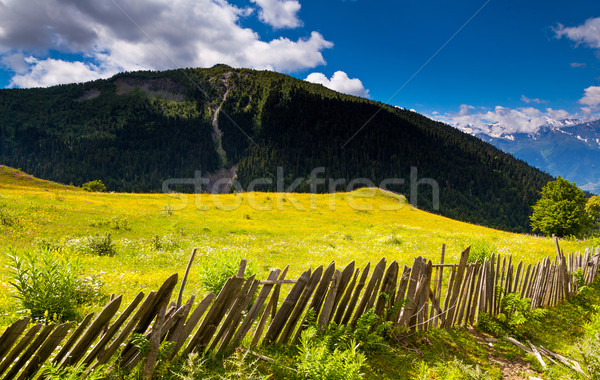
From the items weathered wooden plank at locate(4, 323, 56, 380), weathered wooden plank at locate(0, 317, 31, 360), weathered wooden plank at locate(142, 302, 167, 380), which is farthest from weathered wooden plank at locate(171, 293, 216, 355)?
weathered wooden plank at locate(0, 317, 31, 360)

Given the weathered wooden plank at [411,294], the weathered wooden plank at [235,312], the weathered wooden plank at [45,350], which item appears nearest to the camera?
the weathered wooden plank at [45,350]

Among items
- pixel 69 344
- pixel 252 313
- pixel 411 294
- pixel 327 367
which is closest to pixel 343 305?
pixel 327 367

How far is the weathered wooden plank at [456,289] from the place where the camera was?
7391 mm

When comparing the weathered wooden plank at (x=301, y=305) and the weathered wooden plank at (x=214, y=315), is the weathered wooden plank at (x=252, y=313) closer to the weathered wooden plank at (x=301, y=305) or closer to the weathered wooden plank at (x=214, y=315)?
the weathered wooden plank at (x=214, y=315)

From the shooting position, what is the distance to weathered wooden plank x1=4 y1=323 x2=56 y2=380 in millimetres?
3394

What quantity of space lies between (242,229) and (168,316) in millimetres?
25299

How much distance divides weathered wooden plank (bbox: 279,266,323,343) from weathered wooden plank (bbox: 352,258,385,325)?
1205mm

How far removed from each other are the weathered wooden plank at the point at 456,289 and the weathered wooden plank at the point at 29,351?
27.5ft

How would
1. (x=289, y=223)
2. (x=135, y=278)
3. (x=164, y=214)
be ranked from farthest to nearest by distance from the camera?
1. (x=289, y=223)
2. (x=164, y=214)
3. (x=135, y=278)

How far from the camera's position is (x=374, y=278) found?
5965mm

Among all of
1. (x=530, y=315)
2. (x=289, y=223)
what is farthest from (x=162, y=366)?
(x=289, y=223)

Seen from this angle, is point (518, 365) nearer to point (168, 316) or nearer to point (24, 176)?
point (168, 316)

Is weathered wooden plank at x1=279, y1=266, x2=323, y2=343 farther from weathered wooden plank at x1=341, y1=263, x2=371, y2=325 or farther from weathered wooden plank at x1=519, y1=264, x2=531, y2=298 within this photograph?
weathered wooden plank at x1=519, y1=264, x2=531, y2=298

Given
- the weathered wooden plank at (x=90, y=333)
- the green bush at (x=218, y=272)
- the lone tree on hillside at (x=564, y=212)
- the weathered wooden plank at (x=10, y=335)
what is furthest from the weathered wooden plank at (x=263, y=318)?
the lone tree on hillside at (x=564, y=212)
